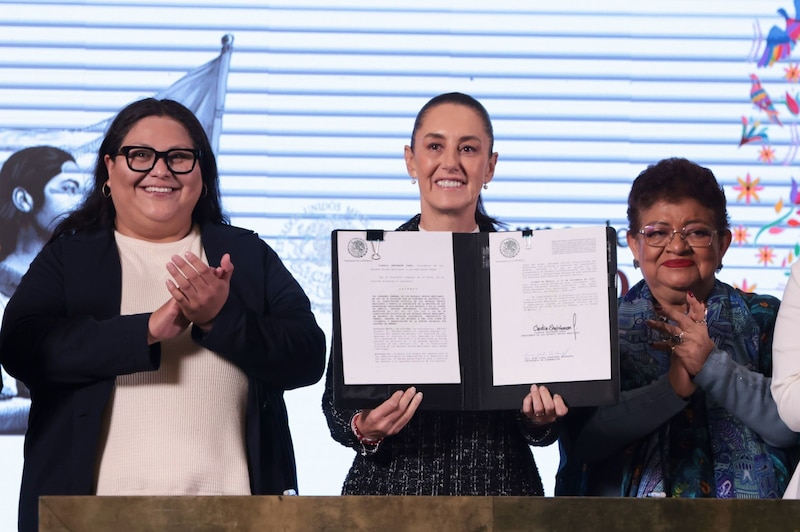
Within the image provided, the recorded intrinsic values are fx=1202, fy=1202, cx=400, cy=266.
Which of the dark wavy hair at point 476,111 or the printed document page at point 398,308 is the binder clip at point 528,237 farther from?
the dark wavy hair at point 476,111

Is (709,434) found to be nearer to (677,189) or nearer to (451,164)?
(677,189)

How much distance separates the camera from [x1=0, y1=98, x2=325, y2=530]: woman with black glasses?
2.12 metres

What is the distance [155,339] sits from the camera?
212 centimetres

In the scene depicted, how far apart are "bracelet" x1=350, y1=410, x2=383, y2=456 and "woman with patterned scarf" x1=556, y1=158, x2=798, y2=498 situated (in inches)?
16.7

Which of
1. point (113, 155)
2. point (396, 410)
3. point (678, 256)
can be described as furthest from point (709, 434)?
point (113, 155)

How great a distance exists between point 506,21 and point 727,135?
782 millimetres

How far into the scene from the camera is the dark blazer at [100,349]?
83.1 inches

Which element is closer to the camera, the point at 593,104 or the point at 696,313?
the point at 696,313

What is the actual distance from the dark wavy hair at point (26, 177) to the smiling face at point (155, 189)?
1.34 meters

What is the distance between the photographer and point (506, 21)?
12.4 feet

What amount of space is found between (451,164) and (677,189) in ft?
1.54

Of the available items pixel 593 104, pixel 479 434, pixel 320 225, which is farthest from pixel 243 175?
pixel 479 434

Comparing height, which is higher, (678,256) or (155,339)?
(678,256)

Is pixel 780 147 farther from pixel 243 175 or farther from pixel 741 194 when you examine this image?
pixel 243 175
